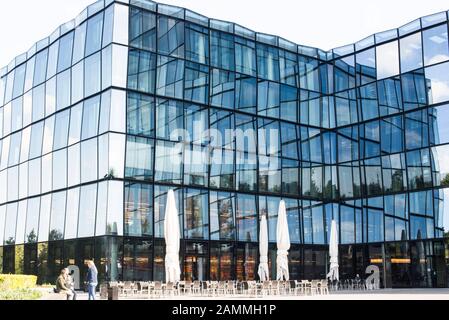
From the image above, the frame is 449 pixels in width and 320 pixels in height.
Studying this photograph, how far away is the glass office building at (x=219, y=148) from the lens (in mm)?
29688

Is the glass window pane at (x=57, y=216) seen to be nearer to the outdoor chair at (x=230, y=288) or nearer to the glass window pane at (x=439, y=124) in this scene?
the outdoor chair at (x=230, y=288)

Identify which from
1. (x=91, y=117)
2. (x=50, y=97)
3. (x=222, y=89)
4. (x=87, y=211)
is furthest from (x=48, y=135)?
(x=222, y=89)

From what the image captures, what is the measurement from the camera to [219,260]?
3172 cm

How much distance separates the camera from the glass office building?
1169 inches

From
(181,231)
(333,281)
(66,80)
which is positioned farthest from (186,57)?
(333,281)

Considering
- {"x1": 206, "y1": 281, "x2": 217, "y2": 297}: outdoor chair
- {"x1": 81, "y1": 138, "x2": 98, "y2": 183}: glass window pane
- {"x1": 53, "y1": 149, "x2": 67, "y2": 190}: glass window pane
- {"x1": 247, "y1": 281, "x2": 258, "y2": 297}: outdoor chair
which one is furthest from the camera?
{"x1": 53, "y1": 149, "x2": 67, "y2": 190}: glass window pane

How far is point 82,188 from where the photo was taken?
30672mm

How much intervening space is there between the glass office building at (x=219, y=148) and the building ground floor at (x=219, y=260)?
0.09 meters

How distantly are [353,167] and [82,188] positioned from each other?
16.1 m

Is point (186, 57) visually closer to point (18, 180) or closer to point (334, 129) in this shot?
point (334, 129)

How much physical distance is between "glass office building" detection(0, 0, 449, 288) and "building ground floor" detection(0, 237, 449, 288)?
86 millimetres

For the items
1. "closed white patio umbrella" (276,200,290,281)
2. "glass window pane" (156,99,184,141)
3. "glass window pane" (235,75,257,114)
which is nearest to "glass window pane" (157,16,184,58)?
"glass window pane" (156,99,184,141)

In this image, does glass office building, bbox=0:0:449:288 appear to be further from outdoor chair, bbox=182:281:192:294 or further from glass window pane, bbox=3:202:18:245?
outdoor chair, bbox=182:281:192:294

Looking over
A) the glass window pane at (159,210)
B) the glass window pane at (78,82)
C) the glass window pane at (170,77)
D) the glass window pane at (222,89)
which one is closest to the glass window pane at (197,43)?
the glass window pane at (170,77)
